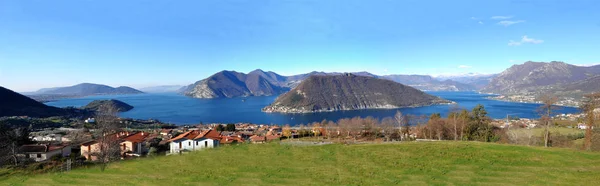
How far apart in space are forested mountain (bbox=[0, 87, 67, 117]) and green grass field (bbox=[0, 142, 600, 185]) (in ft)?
452

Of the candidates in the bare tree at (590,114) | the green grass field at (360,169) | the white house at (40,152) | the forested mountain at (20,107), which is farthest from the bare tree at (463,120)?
the forested mountain at (20,107)

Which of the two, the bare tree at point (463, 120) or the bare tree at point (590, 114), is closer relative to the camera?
the bare tree at point (590, 114)

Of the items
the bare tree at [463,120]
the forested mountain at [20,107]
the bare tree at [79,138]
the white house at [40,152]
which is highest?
the forested mountain at [20,107]

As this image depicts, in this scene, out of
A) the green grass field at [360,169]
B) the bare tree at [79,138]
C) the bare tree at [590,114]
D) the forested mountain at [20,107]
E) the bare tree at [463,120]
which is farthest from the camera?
the forested mountain at [20,107]

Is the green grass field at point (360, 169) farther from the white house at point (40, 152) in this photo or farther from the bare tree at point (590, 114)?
the white house at point (40, 152)

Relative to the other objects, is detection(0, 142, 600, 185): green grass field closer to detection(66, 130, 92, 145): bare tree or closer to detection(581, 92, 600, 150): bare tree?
detection(581, 92, 600, 150): bare tree

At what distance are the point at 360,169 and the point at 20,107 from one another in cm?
16040

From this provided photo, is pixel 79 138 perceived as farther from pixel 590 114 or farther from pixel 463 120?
pixel 590 114

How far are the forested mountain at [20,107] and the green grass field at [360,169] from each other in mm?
137751

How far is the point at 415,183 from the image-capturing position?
38.4 ft

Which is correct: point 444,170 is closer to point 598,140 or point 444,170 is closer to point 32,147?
point 598,140

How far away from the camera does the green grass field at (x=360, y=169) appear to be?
1225 centimetres

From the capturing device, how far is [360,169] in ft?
45.4

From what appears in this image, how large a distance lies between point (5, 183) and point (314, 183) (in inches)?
548
